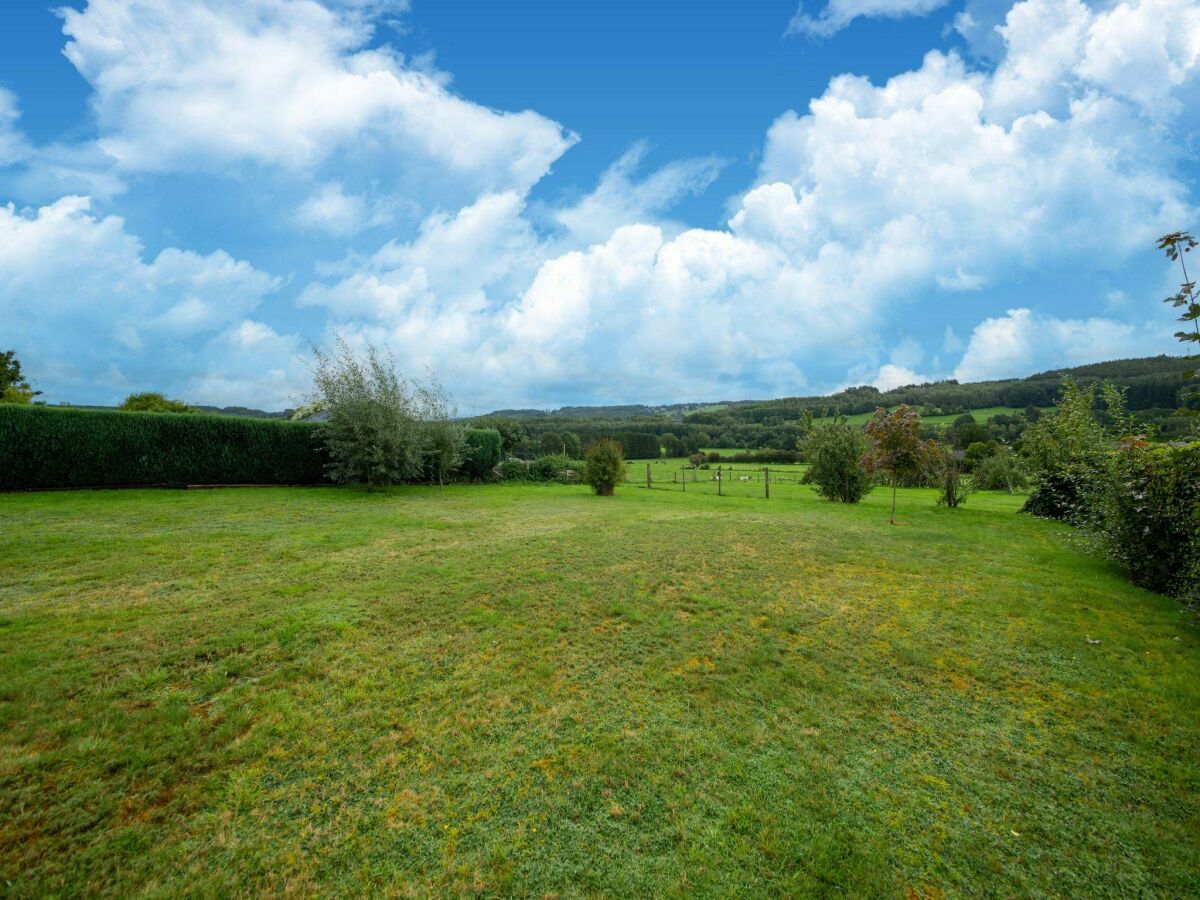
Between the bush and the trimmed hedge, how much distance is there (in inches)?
912

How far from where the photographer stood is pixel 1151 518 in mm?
7453

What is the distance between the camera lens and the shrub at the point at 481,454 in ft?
84.4

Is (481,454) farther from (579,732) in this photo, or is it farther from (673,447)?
(673,447)

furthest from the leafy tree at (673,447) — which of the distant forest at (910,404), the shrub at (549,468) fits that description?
the shrub at (549,468)

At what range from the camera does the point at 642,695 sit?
414 cm

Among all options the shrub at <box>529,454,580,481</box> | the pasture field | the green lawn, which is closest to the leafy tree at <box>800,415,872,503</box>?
the green lawn

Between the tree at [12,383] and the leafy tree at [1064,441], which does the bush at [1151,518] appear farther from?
the tree at [12,383]

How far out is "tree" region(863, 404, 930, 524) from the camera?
44.7ft

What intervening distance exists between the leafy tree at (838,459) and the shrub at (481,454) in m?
16.7

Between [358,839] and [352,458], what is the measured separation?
667 inches

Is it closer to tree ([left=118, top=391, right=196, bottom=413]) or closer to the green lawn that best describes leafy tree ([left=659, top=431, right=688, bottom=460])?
tree ([left=118, top=391, right=196, bottom=413])

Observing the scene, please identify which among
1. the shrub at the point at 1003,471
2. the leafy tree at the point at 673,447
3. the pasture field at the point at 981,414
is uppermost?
the pasture field at the point at 981,414

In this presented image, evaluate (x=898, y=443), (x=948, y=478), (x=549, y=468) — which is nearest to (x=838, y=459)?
(x=948, y=478)

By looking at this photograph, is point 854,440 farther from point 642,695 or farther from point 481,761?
point 481,761
